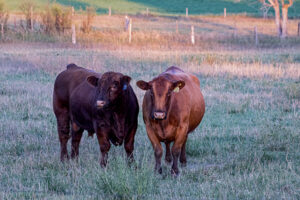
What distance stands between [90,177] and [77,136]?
5.17ft

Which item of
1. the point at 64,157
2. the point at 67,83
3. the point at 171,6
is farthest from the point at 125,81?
the point at 171,6

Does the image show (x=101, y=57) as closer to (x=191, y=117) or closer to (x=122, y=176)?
(x=191, y=117)

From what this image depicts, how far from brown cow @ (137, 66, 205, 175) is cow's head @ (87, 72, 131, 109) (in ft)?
1.08

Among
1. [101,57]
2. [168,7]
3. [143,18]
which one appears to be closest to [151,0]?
[168,7]

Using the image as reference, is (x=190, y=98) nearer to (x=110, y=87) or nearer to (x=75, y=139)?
(x=110, y=87)

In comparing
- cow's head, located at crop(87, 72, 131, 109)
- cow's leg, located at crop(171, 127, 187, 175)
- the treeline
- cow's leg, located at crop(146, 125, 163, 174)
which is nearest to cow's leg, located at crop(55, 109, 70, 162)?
cow's head, located at crop(87, 72, 131, 109)

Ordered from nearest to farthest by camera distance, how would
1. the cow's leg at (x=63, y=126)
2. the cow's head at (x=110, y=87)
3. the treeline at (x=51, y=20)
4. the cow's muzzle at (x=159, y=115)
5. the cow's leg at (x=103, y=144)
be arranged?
the cow's muzzle at (x=159, y=115), the cow's head at (x=110, y=87), the cow's leg at (x=103, y=144), the cow's leg at (x=63, y=126), the treeline at (x=51, y=20)

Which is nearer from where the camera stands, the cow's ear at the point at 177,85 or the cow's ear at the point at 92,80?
the cow's ear at the point at 177,85

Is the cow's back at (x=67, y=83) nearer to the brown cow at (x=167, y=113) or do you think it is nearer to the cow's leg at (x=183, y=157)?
the brown cow at (x=167, y=113)

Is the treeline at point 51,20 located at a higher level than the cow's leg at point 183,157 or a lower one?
higher

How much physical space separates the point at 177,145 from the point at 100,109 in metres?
1.12

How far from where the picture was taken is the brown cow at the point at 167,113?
6.59 m

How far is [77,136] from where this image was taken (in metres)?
7.75

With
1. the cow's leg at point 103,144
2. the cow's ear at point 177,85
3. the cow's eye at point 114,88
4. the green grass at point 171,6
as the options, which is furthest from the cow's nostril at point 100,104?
the green grass at point 171,6
